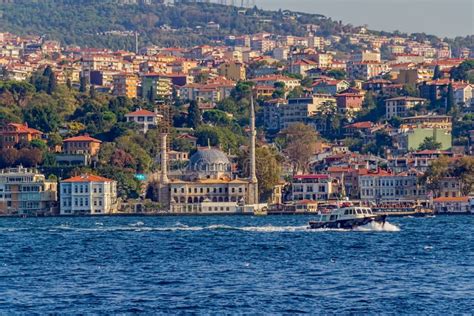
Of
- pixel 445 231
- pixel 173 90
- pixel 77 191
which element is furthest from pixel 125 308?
pixel 173 90

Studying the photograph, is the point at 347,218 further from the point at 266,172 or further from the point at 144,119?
the point at 144,119

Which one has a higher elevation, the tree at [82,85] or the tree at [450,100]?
the tree at [82,85]

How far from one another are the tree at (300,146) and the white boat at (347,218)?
4970cm

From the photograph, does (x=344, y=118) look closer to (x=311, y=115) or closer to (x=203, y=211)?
(x=311, y=115)

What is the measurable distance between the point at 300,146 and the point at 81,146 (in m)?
15.5

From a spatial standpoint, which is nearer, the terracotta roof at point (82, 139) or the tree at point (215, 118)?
the terracotta roof at point (82, 139)

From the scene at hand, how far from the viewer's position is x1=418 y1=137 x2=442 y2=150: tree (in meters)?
120

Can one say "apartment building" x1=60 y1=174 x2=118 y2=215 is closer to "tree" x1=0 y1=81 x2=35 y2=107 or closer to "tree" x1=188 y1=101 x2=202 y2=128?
"tree" x1=188 y1=101 x2=202 y2=128

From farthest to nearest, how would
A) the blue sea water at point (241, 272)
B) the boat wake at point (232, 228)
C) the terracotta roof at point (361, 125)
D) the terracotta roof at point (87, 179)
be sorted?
the terracotta roof at point (361, 125), the terracotta roof at point (87, 179), the boat wake at point (232, 228), the blue sea water at point (241, 272)

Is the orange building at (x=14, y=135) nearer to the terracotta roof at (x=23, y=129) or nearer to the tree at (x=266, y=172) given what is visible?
the terracotta roof at (x=23, y=129)

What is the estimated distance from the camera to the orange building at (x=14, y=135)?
116 meters

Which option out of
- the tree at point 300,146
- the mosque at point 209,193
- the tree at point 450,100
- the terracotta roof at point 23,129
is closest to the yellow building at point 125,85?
the tree at point 450,100

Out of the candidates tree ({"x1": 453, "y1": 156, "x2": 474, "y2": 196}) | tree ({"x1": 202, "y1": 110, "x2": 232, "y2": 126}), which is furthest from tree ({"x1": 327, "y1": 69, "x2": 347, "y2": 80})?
tree ({"x1": 453, "y1": 156, "x2": 474, "y2": 196})

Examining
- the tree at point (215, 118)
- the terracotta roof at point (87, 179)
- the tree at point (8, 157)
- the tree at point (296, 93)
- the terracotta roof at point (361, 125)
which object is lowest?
the terracotta roof at point (87, 179)
